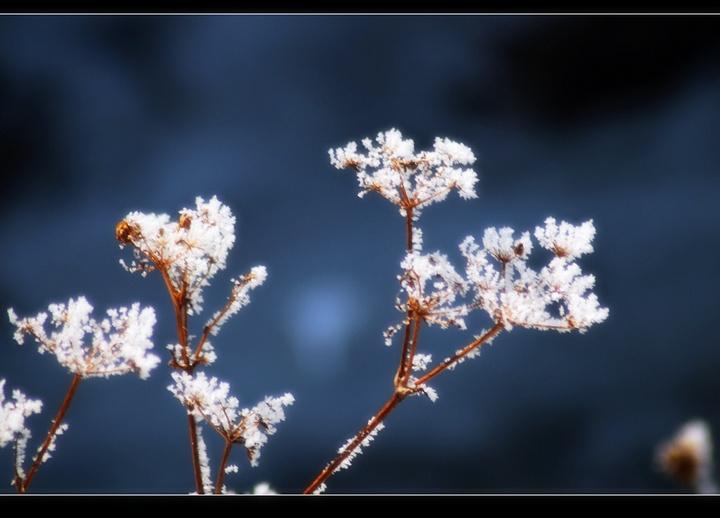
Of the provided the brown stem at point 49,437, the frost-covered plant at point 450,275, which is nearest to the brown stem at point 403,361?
the frost-covered plant at point 450,275

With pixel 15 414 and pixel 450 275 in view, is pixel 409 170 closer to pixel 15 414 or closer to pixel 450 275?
pixel 450 275

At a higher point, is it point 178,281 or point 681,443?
point 178,281

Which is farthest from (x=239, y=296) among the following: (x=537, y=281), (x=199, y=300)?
(x=537, y=281)

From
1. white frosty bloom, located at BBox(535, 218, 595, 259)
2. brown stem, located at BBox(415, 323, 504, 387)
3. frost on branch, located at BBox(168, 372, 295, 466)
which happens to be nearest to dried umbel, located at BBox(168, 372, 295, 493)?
frost on branch, located at BBox(168, 372, 295, 466)

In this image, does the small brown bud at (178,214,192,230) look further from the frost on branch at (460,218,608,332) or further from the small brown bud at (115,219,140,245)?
the frost on branch at (460,218,608,332)
